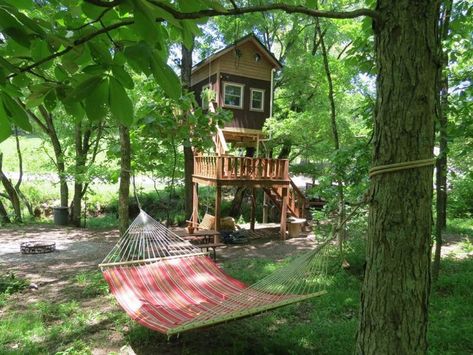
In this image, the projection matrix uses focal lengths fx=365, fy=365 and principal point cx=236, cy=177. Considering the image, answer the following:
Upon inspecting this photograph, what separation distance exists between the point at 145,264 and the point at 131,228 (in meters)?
0.82

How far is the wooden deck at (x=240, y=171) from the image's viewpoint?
9.23 meters

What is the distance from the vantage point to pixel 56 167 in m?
12.3

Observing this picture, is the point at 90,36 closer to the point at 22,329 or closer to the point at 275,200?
the point at 22,329

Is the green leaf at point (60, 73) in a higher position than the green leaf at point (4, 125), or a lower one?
higher

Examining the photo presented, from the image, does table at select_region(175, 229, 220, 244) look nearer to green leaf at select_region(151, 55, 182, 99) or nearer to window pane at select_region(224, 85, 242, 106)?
window pane at select_region(224, 85, 242, 106)

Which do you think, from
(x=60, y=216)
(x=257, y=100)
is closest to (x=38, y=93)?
(x=257, y=100)

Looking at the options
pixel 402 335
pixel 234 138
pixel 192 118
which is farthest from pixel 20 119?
pixel 234 138

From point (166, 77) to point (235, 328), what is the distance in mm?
3577

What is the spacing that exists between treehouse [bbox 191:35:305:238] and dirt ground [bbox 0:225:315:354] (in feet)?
4.38

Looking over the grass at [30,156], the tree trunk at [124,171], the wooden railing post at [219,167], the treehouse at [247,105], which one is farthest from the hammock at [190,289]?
the grass at [30,156]

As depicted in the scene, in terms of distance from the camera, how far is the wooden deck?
30.3ft

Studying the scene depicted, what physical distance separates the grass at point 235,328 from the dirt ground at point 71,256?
0.13 feet

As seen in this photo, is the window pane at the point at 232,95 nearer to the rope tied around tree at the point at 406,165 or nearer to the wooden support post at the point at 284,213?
the wooden support post at the point at 284,213

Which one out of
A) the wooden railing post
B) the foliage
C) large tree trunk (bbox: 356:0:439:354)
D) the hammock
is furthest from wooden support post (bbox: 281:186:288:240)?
large tree trunk (bbox: 356:0:439:354)
